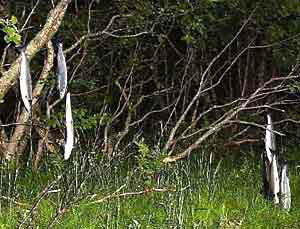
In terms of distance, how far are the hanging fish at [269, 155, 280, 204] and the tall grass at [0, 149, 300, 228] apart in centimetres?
11

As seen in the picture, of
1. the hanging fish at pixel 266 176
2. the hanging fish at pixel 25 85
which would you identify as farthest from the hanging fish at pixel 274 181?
the hanging fish at pixel 25 85

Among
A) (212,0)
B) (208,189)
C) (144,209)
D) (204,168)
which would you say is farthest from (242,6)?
(144,209)

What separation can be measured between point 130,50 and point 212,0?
7.28ft

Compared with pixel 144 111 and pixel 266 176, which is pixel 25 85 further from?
pixel 144 111

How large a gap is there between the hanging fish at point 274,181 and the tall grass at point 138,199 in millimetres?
112

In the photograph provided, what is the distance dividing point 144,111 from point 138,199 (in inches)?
170

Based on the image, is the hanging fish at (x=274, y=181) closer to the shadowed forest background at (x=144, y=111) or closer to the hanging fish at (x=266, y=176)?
the hanging fish at (x=266, y=176)

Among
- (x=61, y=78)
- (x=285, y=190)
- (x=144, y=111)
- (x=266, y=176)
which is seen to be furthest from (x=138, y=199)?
(x=144, y=111)

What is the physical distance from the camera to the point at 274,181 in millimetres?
5348

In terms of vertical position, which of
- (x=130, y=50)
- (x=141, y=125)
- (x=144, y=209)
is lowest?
(x=144, y=209)

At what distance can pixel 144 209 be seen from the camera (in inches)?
213

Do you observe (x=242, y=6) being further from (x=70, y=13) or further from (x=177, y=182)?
(x=177, y=182)

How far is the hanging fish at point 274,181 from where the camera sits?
5.27 meters

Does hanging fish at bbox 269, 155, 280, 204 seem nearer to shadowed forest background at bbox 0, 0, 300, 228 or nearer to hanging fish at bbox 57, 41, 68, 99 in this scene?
shadowed forest background at bbox 0, 0, 300, 228
